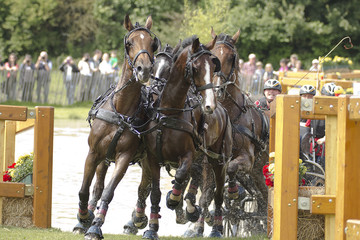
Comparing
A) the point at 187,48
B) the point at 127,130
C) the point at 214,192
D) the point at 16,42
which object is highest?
the point at 16,42

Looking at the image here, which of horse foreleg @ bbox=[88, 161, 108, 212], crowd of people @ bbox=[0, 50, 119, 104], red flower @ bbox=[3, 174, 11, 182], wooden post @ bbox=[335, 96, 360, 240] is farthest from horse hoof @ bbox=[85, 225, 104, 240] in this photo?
crowd of people @ bbox=[0, 50, 119, 104]

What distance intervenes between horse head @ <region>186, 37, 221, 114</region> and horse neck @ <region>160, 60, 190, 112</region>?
188 mm

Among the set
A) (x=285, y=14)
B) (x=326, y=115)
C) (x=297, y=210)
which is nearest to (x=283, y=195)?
(x=297, y=210)

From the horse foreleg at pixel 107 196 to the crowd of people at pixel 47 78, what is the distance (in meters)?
21.5

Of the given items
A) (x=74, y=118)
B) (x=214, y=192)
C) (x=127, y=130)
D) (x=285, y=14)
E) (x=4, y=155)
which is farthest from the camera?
(x=285, y=14)

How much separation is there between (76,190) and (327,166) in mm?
8001

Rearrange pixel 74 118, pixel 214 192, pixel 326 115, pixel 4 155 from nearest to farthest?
pixel 326 115
pixel 4 155
pixel 214 192
pixel 74 118

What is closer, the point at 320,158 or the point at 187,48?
the point at 187,48

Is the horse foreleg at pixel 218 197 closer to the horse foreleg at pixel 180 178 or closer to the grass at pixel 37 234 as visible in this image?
the grass at pixel 37 234

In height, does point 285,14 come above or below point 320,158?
above

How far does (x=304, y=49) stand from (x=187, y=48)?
39366mm

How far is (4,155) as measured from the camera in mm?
10195

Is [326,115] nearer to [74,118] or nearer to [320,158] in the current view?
[320,158]

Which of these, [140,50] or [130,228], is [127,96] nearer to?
[140,50]
